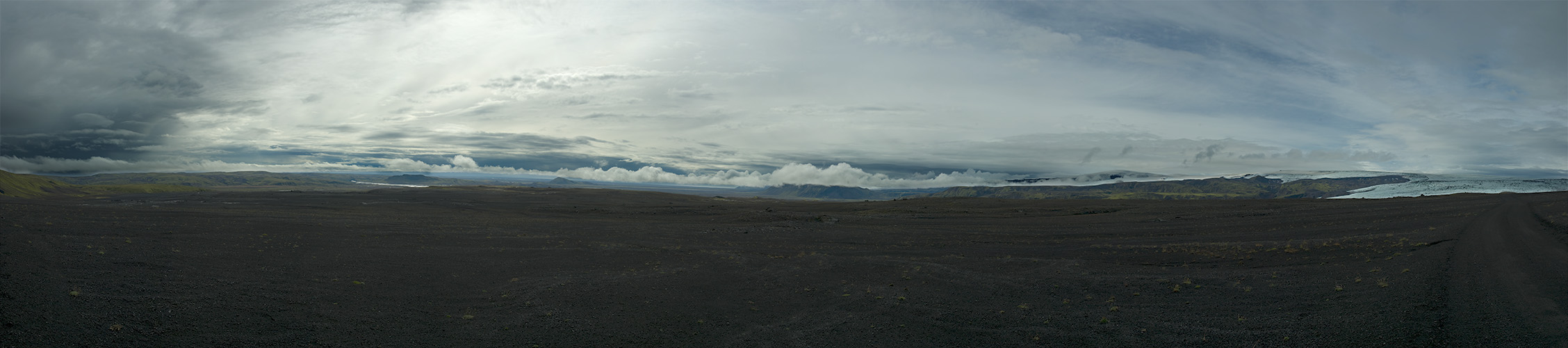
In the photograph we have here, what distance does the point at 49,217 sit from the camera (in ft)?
86.2

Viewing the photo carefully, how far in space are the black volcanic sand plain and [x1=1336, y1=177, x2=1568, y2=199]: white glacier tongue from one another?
487 ft

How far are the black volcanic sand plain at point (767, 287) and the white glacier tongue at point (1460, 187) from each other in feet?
487

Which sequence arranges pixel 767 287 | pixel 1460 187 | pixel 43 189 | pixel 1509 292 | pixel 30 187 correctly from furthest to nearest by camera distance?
pixel 1460 187, pixel 43 189, pixel 30 187, pixel 767 287, pixel 1509 292

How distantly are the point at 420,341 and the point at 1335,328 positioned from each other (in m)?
18.3

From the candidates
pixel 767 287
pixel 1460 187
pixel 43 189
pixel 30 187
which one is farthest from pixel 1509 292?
pixel 1460 187

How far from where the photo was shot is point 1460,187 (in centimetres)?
15588

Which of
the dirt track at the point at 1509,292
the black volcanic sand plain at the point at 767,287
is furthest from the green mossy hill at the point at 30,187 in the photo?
the dirt track at the point at 1509,292

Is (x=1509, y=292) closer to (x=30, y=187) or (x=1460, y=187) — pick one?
(x=30, y=187)

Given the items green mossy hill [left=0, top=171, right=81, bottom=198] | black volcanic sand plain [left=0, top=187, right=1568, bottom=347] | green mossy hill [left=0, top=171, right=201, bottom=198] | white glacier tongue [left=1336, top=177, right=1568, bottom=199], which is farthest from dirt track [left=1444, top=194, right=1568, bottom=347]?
green mossy hill [left=0, top=171, right=81, bottom=198]

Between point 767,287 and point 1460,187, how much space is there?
231 meters

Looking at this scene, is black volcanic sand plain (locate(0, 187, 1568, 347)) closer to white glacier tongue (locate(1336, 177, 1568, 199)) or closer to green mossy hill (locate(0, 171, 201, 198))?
green mossy hill (locate(0, 171, 201, 198))

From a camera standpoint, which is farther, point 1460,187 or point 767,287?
point 1460,187

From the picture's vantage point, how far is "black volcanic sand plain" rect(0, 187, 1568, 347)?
1129cm

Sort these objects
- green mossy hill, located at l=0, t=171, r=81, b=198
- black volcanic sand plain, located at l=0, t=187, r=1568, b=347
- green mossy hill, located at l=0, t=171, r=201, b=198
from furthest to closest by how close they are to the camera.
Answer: green mossy hill, located at l=0, t=171, r=201, b=198 → green mossy hill, located at l=0, t=171, r=81, b=198 → black volcanic sand plain, located at l=0, t=187, r=1568, b=347
